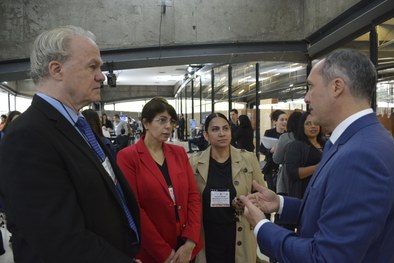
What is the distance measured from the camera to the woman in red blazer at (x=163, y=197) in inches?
77.1

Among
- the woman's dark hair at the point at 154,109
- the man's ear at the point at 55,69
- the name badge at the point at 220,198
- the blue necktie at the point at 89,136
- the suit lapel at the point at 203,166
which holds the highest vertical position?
the man's ear at the point at 55,69

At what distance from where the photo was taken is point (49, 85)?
1.16 m

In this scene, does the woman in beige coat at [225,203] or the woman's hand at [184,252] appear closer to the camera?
the woman's hand at [184,252]

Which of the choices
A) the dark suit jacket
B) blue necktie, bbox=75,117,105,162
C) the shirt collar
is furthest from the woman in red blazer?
the shirt collar

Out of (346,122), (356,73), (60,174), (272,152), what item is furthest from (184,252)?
(272,152)

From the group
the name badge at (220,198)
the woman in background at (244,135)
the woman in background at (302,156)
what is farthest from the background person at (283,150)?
the woman in background at (244,135)

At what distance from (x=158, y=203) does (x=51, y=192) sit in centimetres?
110

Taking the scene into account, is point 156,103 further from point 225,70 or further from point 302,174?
point 225,70

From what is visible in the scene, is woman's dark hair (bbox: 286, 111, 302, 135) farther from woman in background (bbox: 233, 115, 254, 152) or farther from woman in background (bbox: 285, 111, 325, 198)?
woman in background (bbox: 233, 115, 254, 152)

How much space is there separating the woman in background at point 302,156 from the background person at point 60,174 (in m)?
1.89

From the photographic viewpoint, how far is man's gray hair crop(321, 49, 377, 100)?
106 cm

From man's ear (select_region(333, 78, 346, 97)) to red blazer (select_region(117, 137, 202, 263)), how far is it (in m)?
1.26

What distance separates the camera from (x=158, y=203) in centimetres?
201

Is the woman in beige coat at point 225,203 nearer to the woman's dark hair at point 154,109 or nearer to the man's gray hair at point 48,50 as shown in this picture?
the woman's dark hair at point 154,109
